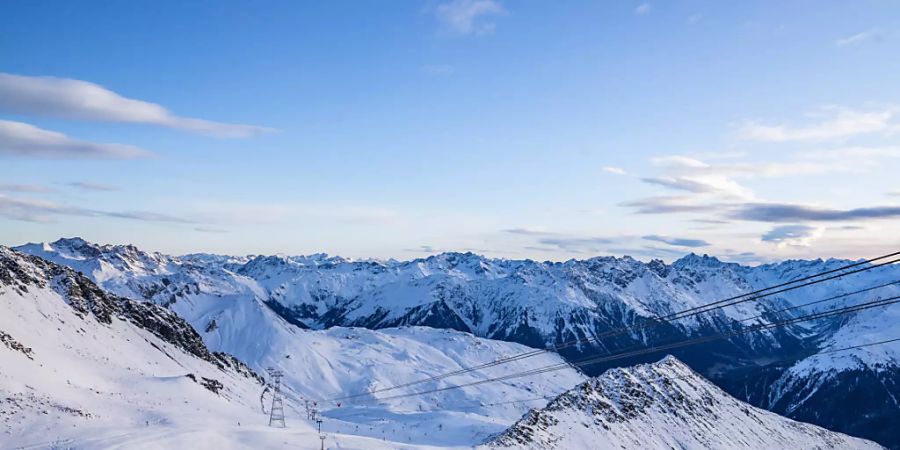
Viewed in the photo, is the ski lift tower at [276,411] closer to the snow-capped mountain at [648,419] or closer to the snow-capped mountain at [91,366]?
the snow-capped mountain at [91,366]

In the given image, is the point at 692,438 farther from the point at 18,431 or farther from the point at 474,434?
the point at 18,431

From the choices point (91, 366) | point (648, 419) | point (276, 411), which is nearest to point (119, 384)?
point (91, 366)

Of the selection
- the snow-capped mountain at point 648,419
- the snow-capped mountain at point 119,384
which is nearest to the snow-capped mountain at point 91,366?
the snow-capped mountain at point 119,384

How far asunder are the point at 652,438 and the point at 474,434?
153 feet

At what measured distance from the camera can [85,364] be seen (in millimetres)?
104938

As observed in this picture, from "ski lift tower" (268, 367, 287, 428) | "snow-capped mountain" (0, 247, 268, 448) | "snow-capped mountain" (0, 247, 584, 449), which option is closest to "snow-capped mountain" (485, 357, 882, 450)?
"snow-capped mountain" (0, 247, 584, 449)

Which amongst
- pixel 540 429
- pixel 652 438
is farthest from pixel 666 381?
pixel 540 429

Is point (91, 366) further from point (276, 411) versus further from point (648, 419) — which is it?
point (648, 419)

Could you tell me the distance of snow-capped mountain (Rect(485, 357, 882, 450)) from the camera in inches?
4592

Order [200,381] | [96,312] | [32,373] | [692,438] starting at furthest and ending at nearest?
[692,438], [96,312], [200,381], [32,373]

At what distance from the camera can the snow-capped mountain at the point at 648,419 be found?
116625 mm

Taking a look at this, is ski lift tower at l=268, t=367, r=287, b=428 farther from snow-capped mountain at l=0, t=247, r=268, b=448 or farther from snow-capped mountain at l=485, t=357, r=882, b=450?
snow-capped mountain at l=485, t=357, r=882, b=450

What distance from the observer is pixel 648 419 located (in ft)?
492

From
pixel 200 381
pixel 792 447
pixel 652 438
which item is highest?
pixel 200 381
